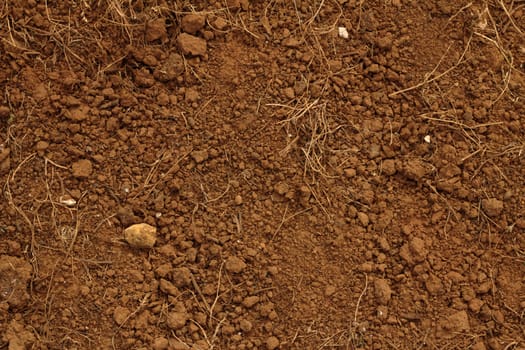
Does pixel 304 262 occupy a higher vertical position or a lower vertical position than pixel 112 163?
lower

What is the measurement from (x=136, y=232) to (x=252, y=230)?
0.39 m

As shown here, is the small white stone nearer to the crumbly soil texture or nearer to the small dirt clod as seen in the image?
the crumbly soil texture

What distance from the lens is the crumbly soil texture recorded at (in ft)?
7.85

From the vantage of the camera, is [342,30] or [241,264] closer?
[241,264]

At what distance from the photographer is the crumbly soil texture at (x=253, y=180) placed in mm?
2393

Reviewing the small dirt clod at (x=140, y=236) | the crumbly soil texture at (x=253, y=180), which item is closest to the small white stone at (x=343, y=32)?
the crumbly soil texture at (x=253, y=180)

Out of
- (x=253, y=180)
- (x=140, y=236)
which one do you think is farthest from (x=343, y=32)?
(x=140, y=236)

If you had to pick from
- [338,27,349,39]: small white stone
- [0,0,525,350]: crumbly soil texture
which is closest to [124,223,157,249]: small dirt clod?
[0,0,525,350]: crumbly soil texture

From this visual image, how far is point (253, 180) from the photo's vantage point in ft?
8.16

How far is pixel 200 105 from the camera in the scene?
2512 millimetres

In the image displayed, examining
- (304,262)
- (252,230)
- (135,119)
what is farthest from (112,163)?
(304,262)

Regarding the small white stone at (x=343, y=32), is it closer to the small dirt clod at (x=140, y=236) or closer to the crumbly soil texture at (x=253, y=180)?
the crumbly soil texture at (x=253, y=180)

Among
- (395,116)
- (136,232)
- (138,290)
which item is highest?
(395,116)

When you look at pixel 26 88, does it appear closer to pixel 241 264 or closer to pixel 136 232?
pixel 136 232
